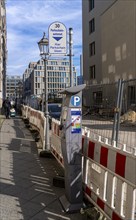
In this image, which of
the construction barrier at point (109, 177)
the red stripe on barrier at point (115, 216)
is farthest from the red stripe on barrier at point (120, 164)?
the red stripe on barrier at point (115, 216)

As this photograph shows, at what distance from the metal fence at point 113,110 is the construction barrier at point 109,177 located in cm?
46

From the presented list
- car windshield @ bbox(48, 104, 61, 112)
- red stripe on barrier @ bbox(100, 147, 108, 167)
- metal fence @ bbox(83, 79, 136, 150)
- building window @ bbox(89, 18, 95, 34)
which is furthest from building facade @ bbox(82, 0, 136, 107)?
red stripe on barrier @ bbox(100, 147, 108, 167)

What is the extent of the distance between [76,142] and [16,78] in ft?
419

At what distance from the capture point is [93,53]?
159 ft

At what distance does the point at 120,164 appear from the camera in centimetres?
440

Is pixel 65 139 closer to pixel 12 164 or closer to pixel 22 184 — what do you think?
pixel 22 184

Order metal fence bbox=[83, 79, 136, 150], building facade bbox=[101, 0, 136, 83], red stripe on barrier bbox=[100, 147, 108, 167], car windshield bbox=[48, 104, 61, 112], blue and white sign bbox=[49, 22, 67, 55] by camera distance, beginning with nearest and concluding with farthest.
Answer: red stripe on barrier bbox=[100, 147, 108, 167] < metal fence bbox=[83, 79, 136, 150] < blue and white sign bbox=[49, 22, 67, 55] < car windshield bbox=[48, 104, 61, 112] < building facade bbox=[101, 0, 136, 83]

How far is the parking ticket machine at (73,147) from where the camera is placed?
18.6 ft

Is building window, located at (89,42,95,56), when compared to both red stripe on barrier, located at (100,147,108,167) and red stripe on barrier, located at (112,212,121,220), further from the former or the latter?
red stripe on barrier, located at (112,212,121,220)

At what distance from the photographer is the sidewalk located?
5461mm

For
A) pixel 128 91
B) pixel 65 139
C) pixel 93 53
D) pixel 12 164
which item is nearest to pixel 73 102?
pixel 65 139

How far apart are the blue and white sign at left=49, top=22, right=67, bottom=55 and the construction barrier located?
12.4 feet

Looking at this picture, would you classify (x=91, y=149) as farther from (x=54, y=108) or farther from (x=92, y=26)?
(x=92, y=26)

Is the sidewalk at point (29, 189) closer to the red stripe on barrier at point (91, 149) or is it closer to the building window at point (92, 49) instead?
the red stripe on barrier at point (91, 149)
